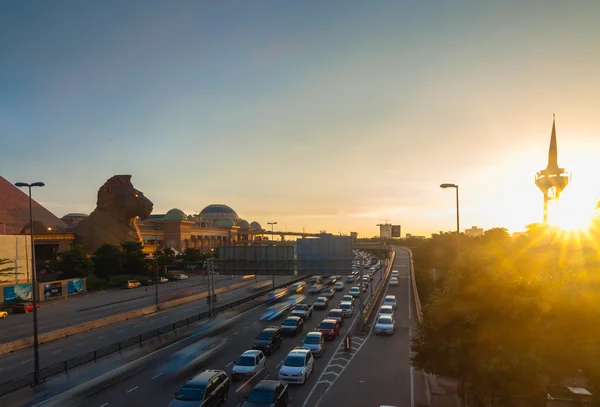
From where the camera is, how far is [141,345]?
29.2 m

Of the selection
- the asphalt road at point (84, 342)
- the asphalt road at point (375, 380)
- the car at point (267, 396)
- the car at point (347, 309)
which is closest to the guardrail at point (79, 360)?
the asphalt road at point (84, 342)

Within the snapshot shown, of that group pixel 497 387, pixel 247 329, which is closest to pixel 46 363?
pixel 247 329

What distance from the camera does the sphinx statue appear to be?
81000mm

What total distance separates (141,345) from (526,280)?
83.1 feet

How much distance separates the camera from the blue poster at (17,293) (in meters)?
49.8

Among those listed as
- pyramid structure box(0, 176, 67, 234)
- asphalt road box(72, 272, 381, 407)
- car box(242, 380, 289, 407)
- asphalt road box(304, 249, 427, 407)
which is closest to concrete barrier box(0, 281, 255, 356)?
asphalt road box(72, 272, 381, 407)

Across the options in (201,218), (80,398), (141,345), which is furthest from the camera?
(201,218)

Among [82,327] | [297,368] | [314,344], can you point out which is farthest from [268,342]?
[82,327]

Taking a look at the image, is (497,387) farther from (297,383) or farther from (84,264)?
(84,264)

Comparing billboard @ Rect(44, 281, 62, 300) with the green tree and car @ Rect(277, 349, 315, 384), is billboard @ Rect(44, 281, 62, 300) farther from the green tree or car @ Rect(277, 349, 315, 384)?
car @ Rect(277, 349, 315, 384)

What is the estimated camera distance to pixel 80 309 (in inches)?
1908

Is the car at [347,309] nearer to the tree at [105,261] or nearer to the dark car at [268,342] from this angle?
the dark car at [268,342]

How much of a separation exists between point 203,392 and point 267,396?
2596 millimetres

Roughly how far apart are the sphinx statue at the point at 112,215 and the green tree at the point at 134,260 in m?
5.52
